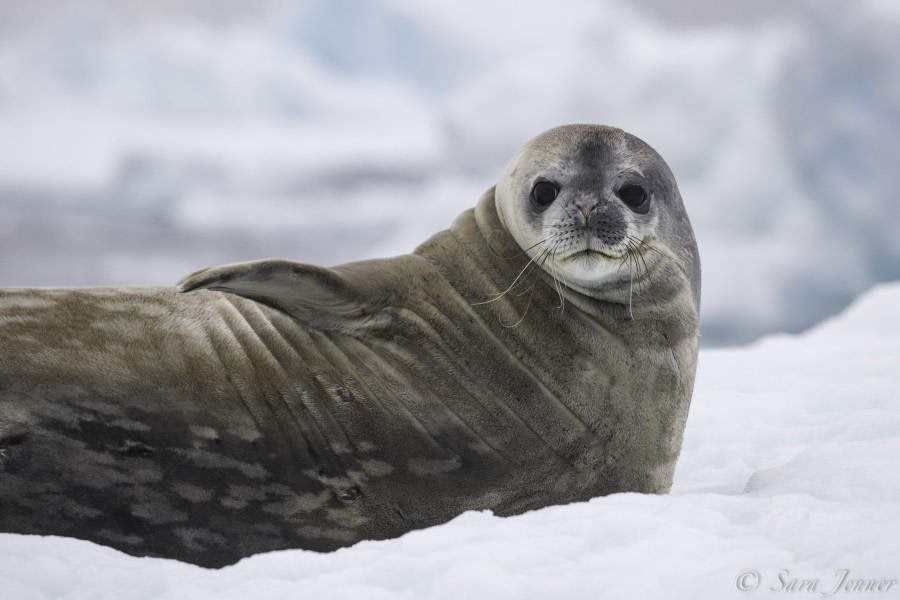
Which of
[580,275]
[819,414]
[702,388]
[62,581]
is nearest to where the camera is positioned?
[62,581]

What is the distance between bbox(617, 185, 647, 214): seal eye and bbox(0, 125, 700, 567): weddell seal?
0.01 meters

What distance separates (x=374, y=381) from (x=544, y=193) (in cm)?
100

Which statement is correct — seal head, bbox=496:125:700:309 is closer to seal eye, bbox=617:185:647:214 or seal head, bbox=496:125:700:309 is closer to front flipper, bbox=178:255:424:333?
seal eye, bbox=617:185:647:214

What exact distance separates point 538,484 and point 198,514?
1.14 metres

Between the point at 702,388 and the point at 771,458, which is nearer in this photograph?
the point at 771,458

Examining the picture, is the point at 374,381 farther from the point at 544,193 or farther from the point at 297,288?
the point at 544,193

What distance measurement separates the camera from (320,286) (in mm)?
3309

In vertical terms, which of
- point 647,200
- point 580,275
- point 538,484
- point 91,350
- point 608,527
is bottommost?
point 608,527

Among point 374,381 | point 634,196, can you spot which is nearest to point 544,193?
point 634,196

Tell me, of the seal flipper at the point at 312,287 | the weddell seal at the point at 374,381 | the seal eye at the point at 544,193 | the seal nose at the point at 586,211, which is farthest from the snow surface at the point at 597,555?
the seal eye at the point at 544,193

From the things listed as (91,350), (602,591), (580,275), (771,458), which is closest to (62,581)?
(91,350)

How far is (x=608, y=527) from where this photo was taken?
2785mm

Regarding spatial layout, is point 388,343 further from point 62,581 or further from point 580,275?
point 62,581

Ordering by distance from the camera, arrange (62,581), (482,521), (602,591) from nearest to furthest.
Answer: (602,591), (62,581), (482,521)
